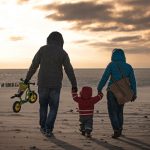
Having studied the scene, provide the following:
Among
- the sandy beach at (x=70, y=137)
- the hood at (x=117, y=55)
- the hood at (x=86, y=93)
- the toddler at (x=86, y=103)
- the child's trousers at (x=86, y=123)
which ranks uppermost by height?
the hood at (x=117, y=55)

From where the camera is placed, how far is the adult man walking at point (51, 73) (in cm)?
1036

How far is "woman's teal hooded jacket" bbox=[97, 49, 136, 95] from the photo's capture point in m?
10.5

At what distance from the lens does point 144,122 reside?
41.6 ft

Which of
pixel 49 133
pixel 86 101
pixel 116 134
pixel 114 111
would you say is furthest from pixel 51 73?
pixel 116 134

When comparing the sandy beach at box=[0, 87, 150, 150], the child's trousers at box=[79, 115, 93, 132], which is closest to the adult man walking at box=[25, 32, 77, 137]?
the sandy beach at box=[0, 87, 150, 150]

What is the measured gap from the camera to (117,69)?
412 inches

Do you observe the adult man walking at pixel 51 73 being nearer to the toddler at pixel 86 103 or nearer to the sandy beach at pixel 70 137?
the toddler at pixel 86 103

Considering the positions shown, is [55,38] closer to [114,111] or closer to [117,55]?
[117,55]

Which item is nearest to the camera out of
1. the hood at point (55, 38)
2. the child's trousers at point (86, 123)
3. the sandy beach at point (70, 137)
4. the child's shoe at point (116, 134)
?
the sandy beach at point (70, 137)

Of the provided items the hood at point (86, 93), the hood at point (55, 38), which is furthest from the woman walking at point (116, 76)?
the hood at point (55, 38)

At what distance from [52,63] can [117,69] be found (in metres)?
1.46

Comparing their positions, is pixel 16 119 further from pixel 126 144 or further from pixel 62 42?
pixel 126 144

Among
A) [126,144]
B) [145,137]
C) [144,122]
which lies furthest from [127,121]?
[126,144]

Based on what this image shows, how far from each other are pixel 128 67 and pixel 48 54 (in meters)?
1.82
